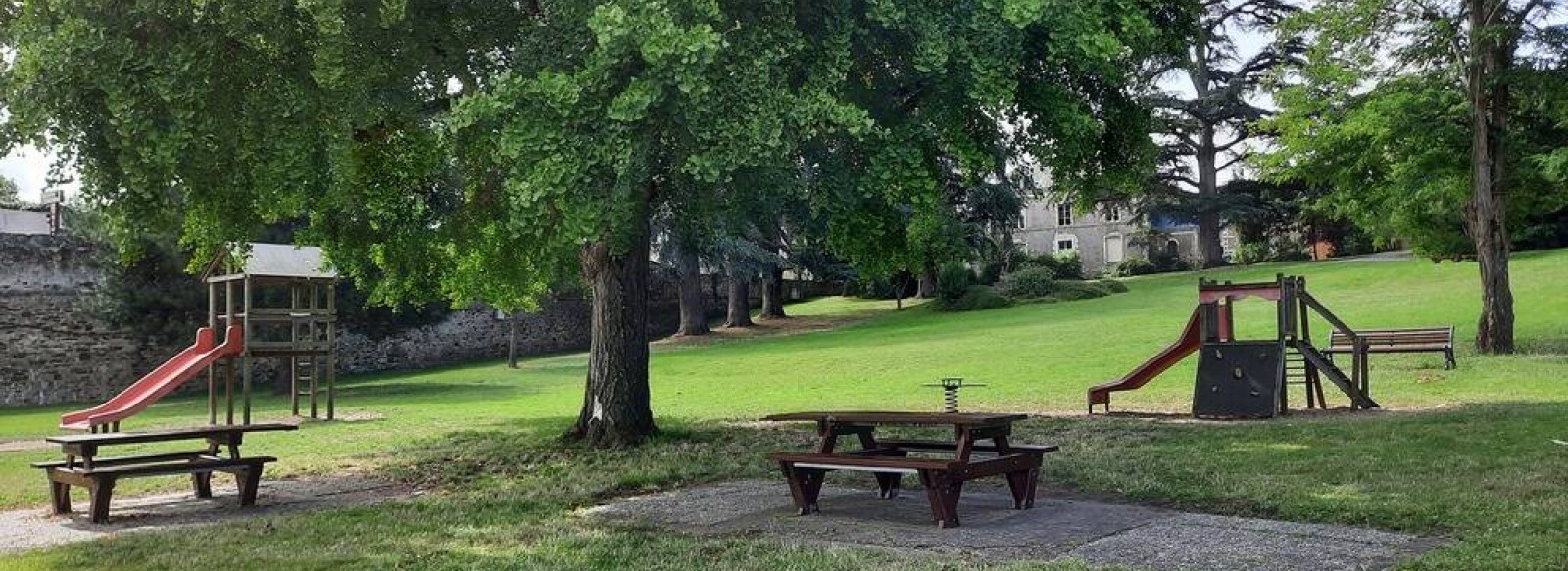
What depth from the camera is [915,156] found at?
33.2ft

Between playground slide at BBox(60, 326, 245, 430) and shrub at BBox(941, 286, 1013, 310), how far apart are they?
82.3ft

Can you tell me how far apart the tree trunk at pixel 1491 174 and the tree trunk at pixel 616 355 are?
1486cm

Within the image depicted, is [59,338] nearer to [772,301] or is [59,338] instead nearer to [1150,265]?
[772,301]

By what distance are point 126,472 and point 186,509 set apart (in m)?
0.99

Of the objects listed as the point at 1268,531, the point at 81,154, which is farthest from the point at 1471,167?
the point at 81,154

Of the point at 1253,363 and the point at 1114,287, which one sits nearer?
the point at 1253,363

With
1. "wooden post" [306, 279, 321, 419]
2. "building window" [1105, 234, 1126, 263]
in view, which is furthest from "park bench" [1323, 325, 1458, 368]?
"building window" [1105, 234, 1126, 263]

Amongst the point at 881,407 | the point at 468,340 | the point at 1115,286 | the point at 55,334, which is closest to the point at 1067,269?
the point at 1115,286

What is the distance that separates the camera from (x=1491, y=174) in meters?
21.7

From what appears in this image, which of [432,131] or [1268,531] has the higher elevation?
[432,131]

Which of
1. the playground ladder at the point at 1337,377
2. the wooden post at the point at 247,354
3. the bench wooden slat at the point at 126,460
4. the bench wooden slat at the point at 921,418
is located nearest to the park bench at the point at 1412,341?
the playground ladder at the point at 1337,377

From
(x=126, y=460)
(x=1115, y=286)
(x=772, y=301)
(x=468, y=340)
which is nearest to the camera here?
(x=126, y=460)

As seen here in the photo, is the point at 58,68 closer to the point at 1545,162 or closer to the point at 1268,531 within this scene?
the point at 1268,531

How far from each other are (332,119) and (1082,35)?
6.04m
